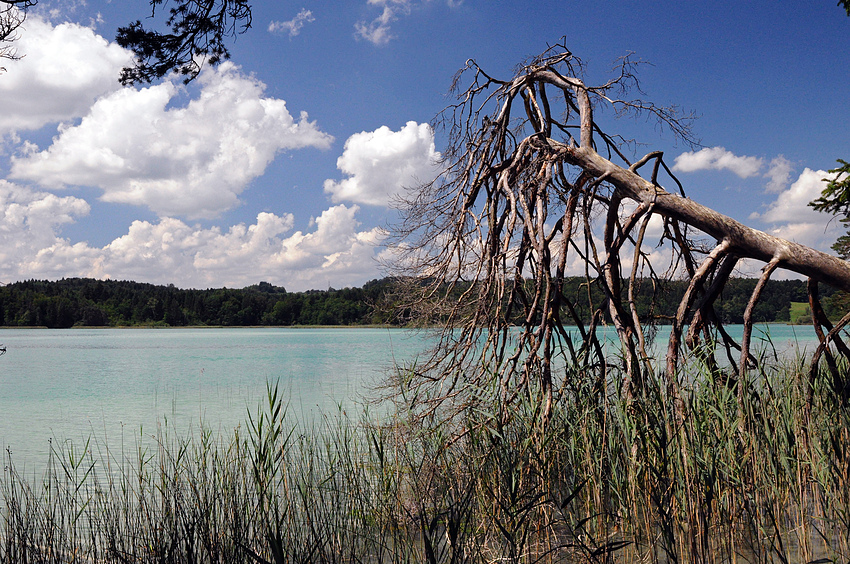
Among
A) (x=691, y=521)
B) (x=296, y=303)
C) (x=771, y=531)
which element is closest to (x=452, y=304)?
(x=691, y=521)

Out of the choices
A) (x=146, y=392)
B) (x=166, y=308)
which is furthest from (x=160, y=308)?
(x=146, y=392)

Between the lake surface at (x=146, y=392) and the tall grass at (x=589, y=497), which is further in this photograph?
the lake surface at (x=146, y=392)

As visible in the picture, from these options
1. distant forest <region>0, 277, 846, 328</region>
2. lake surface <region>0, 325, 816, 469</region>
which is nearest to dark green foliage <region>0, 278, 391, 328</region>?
distant forest <region>0, 277, 846, 328</region>

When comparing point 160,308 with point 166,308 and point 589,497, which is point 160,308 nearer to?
point 166,308

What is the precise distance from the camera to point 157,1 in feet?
17.1

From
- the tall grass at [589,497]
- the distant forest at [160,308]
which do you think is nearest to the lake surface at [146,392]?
the tall grass at [589,497]

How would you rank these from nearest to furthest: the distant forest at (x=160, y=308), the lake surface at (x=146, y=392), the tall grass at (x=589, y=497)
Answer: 1. the tall grass at (x=589, y=497)
2. the lake surface at (x=146, y=392)
3. the distant forest at (x=160, y=308)

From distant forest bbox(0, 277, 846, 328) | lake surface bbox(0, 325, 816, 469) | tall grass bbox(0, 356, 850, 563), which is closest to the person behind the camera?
tall grass bbox(0, 356, 850, 563)

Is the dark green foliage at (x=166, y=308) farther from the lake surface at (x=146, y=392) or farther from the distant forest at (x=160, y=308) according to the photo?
the lake surface at (x=146, y=392)

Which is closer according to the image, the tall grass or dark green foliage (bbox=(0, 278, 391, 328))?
Answer: the tall grass

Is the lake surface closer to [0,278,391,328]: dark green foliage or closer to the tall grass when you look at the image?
the tall grass

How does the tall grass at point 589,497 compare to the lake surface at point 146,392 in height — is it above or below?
above

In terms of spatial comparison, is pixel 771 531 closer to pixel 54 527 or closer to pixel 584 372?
pixel 584 372

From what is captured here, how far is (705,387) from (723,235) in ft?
5.35
